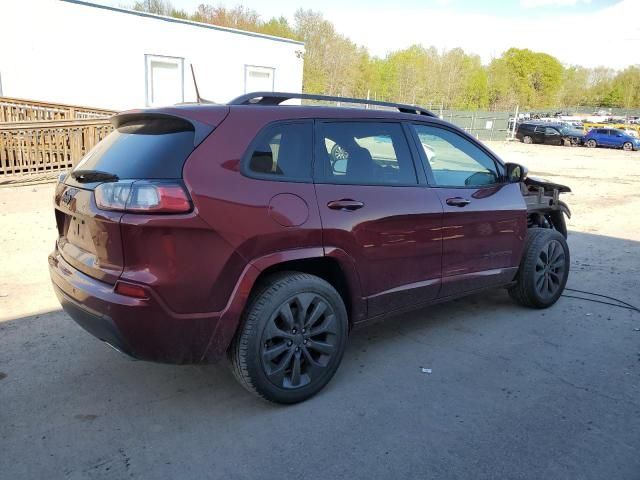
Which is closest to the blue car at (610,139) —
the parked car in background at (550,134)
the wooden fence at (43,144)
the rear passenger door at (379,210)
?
the parked car in background at (550,134)

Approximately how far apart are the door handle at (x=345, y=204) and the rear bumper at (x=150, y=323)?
0.79m

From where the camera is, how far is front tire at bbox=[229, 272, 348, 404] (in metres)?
3.05

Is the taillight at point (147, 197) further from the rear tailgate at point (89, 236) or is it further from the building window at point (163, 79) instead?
the building window at point (163, 79)

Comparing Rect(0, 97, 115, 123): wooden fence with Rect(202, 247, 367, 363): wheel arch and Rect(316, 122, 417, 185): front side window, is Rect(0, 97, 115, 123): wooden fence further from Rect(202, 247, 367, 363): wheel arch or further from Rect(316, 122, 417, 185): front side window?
Rect(202, 247, 367, 363): wheel arch

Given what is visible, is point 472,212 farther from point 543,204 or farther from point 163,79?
point 163,79

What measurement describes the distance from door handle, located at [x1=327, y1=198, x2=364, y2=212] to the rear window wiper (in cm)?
127

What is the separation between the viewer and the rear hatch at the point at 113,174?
2807mm

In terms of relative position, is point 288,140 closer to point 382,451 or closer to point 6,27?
point 382,451

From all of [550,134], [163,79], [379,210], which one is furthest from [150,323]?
[550,134]

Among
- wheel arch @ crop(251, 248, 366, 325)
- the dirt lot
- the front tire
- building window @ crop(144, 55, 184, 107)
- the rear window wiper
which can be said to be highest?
building window @ crop(144, 55, 184, 107)

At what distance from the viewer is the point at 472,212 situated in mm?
4211

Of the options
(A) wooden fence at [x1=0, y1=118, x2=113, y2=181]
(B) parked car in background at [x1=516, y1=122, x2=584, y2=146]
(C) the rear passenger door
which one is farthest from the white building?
(B) parked car in background at [x1=516, y1=122, x2=584, y2=146]

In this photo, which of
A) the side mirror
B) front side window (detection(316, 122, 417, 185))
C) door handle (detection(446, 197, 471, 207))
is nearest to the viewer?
front side window (detection(316, 122, 417, 185))

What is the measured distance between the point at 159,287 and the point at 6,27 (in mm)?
14348
